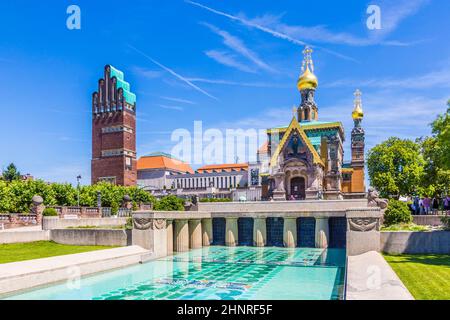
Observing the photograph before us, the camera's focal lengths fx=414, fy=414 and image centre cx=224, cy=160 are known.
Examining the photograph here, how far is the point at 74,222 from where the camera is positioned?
31266mm

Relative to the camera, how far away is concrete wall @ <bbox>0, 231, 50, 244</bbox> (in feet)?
83.5

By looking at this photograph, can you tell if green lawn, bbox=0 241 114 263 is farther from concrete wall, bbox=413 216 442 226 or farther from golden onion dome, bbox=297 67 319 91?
golden onion dome, bbox=297 67 319 91

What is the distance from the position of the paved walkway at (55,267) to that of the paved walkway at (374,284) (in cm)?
1051

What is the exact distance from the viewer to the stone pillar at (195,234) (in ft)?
96.7

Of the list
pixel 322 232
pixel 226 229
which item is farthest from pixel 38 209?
pixel 322 232

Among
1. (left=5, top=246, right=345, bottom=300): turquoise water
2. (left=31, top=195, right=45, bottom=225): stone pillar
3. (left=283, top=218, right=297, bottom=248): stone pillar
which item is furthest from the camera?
(left=31, top=195, right=45, bottom=225): stone pillar

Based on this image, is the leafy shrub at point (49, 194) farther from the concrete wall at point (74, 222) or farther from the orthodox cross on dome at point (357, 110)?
the orthodox cross on dome at point (357, 110)

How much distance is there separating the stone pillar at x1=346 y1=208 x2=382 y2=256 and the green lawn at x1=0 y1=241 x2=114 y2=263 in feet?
47.2

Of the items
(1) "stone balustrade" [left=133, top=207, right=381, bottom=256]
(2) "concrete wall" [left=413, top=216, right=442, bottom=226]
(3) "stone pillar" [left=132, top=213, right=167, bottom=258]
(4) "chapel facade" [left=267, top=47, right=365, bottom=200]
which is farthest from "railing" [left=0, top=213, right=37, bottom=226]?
(4) "chapel facade" [left=267, top=47, right=365, bottom=200]

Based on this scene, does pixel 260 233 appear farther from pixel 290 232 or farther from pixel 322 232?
pixel 322 232

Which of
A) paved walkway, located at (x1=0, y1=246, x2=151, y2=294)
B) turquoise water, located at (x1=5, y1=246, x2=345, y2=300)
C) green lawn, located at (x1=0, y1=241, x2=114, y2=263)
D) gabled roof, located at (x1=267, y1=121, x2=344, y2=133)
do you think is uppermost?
gabled roof, located at (x1=267, y1=121, x2=344, y2=133)

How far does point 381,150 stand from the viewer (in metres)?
62.4
